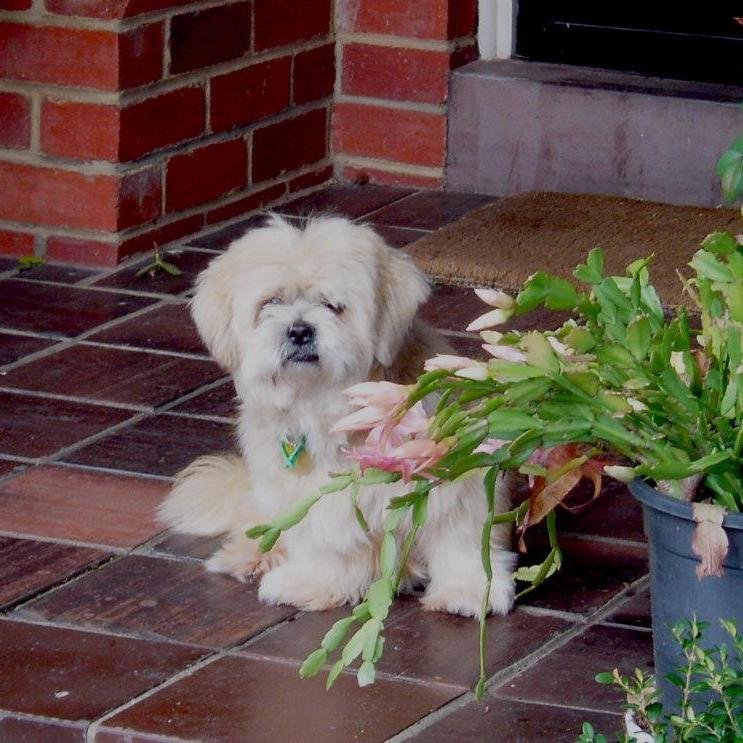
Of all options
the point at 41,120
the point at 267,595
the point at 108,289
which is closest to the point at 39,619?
the point at 267,595

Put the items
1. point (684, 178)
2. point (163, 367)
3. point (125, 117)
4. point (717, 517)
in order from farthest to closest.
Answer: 1. point (684, 178)
2. point (125, 117)
3. point (163, 367)
4. point (717, 517)

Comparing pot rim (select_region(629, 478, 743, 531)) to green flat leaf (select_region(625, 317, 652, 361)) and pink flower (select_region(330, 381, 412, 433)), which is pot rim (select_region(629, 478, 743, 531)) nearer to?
green flat leaf (select_region(625, 317, 652, 361))

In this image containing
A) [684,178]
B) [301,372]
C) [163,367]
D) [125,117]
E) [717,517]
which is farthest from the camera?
[684,178]

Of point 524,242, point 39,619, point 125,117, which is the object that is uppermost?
point 125,117

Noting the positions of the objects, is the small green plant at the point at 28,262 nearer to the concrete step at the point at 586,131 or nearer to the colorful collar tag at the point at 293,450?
the concrete step at the point at 586,131

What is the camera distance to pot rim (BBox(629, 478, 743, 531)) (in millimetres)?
2141

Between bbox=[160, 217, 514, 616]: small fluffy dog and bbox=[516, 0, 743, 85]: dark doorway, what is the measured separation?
269cm

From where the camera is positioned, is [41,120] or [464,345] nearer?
[464,345]

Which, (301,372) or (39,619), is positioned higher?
(301,372)

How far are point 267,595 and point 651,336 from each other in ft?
3.77

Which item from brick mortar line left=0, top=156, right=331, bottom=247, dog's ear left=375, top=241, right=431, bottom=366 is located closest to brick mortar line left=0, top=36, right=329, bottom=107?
brick mortar line left=0, top=156, right=331, bottom=247

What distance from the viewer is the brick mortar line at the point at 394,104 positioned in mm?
5711

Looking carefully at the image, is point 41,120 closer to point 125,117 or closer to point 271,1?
point 125,117

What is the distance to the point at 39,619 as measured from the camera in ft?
10.1
